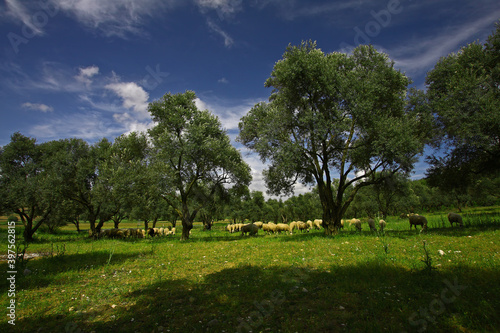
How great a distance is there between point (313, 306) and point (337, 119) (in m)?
16.8

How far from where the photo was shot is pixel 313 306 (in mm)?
5758

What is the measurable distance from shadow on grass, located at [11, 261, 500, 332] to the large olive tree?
37.9 ft

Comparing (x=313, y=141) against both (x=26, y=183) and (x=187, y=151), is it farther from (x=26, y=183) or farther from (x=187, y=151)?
(x=26, y=183)

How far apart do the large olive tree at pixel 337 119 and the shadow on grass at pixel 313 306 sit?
11.5m

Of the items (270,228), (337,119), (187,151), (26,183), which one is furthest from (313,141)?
(26,183)

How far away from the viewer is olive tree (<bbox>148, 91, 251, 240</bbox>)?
2491 cm

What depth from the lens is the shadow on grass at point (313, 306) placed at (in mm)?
4719

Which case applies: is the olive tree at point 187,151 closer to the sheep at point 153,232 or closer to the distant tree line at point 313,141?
the distant tree line at point 313,141

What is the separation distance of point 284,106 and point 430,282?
18.8 m

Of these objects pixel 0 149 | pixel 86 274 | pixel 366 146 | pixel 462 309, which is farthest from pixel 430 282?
pixel 0 149

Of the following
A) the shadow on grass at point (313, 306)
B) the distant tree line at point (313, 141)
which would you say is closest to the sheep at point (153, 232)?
the distant tree line at point (313, 141)

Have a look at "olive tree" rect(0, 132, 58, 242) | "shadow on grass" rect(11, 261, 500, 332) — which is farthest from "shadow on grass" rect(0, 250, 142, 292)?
"olive tree" rect(0, 132, 58, 242)

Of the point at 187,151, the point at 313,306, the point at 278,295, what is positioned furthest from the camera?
the point at 187,151

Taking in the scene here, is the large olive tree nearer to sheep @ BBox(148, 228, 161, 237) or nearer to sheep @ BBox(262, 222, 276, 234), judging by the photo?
sheep @ BBox(262, 222, 276, 234)
